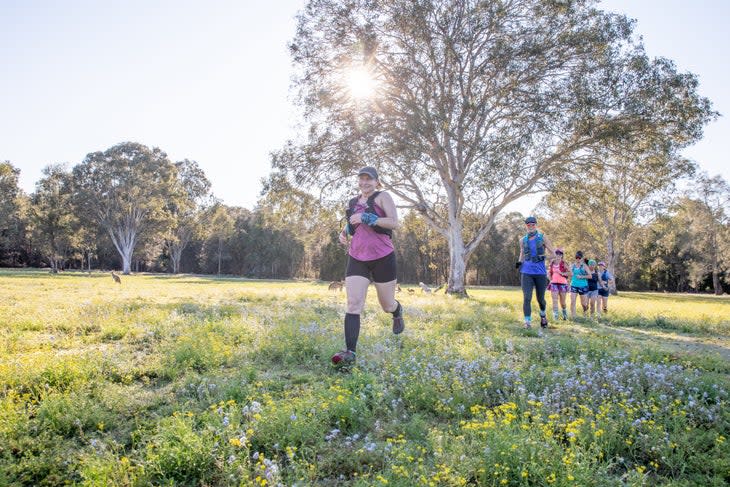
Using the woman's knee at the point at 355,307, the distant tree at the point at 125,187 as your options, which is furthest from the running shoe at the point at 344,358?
the distant tree at the point at 125,187

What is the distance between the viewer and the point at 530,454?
10.8 feet

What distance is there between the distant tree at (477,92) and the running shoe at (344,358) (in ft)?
56.5

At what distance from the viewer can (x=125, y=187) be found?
56.4 metres

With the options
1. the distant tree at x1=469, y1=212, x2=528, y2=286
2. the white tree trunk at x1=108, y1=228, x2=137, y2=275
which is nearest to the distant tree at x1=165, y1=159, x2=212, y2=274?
the white tree trunk at x1=108, y1=228, x2=137, y2=275

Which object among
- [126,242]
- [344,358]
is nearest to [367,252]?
[344,358]

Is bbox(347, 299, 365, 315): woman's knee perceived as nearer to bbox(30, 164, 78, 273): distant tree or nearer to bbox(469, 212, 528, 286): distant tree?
bbox(30, 164, 78, 273): distant tree

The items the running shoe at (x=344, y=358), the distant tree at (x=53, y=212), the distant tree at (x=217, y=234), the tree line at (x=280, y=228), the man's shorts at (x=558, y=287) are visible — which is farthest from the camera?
the distant tree at (x=217, y=234)

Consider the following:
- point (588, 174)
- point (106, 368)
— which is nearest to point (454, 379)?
point (106, 368)

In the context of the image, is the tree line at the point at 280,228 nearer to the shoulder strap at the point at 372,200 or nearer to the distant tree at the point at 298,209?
the distant tree at the point at 298,209

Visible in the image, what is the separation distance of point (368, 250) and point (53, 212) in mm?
68892

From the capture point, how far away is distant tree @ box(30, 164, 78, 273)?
5719 cm

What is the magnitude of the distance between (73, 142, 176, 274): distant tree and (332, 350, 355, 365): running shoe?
5781 centimetres

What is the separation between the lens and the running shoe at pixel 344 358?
5895mm

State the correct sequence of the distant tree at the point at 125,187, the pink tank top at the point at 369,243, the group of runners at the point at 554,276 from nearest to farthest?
the pink tank top at the point at 369,243 → the group of runners at the point at 554,276 → the distant tree at the point at 125,187
